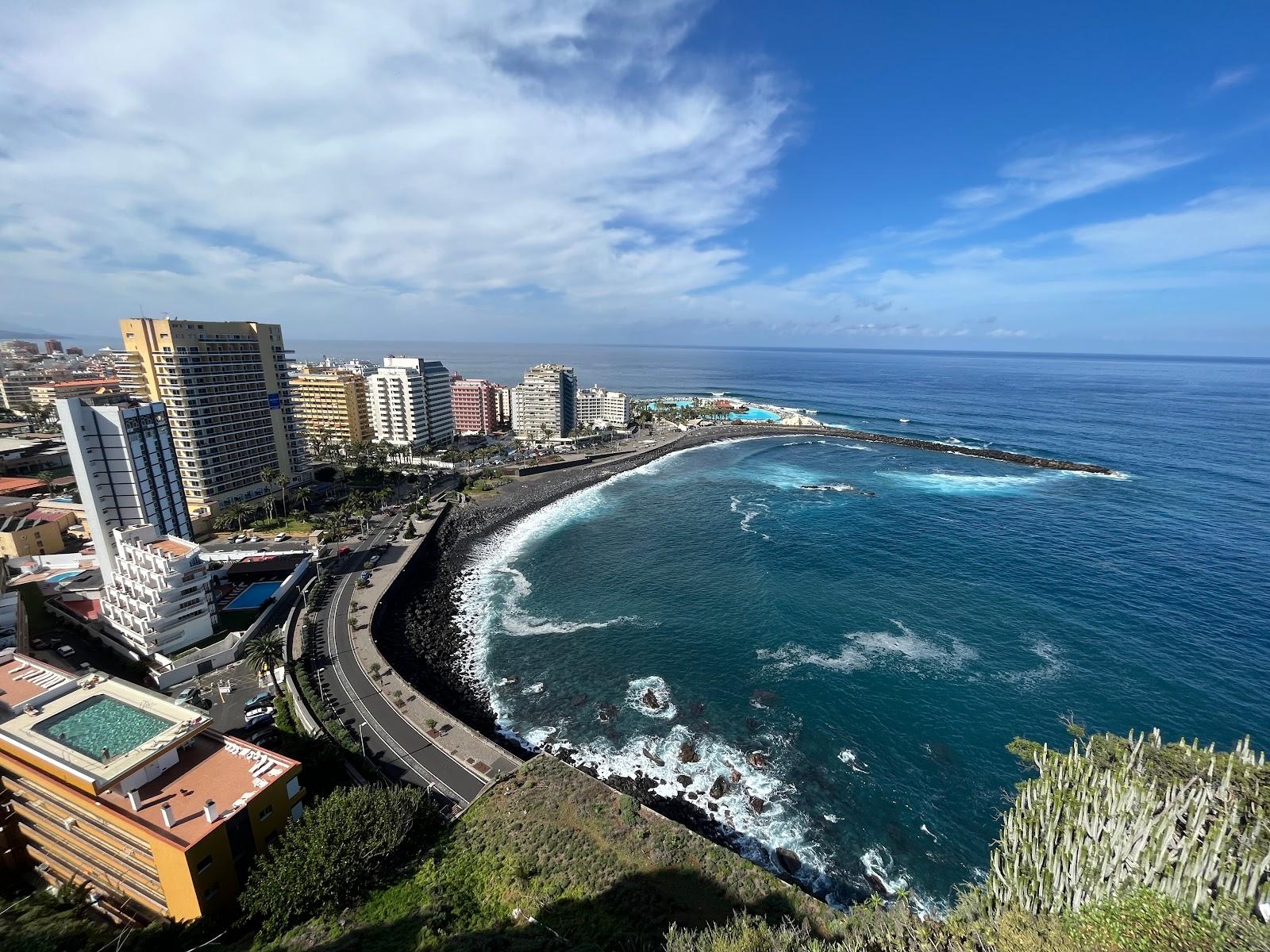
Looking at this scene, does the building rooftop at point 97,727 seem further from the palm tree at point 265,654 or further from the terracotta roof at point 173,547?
the terracotta roof at point 173,547

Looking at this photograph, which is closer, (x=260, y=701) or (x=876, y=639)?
(x=260, y=701)

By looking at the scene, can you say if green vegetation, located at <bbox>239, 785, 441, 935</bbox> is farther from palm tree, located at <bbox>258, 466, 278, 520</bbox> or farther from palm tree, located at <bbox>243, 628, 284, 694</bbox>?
palm tree, located at <bbox>258, 466, 278, 520</bbox>

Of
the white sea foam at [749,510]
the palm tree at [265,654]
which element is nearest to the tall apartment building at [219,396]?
the palm tree at [265,654]

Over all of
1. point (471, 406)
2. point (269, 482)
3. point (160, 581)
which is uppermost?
point (471, 406)

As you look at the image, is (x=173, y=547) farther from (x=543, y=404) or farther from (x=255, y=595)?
(x=543, y=404)

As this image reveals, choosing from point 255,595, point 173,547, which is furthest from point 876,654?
point 173,547

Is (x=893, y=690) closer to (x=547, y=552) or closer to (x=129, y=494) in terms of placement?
(x=547, y=552)

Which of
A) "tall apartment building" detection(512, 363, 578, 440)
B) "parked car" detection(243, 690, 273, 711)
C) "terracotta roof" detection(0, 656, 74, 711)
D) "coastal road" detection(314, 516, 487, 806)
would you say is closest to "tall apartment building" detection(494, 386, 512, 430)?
"tall apartment building" detection(512, 363, 578, 440)
